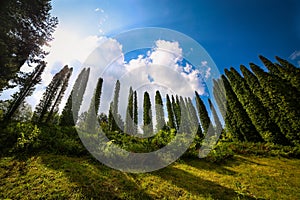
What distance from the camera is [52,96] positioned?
36.3 meters

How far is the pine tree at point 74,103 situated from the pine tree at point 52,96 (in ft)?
9.06

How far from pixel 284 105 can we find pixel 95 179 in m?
19.8

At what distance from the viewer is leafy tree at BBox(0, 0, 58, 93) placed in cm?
966

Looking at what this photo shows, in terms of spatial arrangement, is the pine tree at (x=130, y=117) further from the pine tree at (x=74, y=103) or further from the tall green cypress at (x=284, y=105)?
the tall green cypress at (x=284, y=105)

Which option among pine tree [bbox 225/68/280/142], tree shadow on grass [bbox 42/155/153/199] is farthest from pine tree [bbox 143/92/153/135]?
tree shadow on grass [bbox 42/155/153/199]

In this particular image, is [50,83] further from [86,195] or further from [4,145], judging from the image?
[86,195]

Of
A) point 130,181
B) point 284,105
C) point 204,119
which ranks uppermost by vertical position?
point 204,119

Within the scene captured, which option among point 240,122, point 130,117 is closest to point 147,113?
A: point 130,117

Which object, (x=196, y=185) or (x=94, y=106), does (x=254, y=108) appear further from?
(x=94, y=106)

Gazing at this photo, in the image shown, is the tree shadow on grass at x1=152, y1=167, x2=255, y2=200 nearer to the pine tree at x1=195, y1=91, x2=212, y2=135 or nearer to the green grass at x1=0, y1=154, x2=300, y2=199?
the green grass at x1=0, y1=154, x2=300, y2=199

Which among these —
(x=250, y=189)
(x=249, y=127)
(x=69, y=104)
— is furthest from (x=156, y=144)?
(x=69, y=104)

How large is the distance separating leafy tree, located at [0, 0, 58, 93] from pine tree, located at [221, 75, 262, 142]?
25.8 m

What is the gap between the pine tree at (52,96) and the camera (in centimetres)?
3506

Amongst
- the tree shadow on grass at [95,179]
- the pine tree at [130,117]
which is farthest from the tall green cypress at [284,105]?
the pine tree at [130,117]
